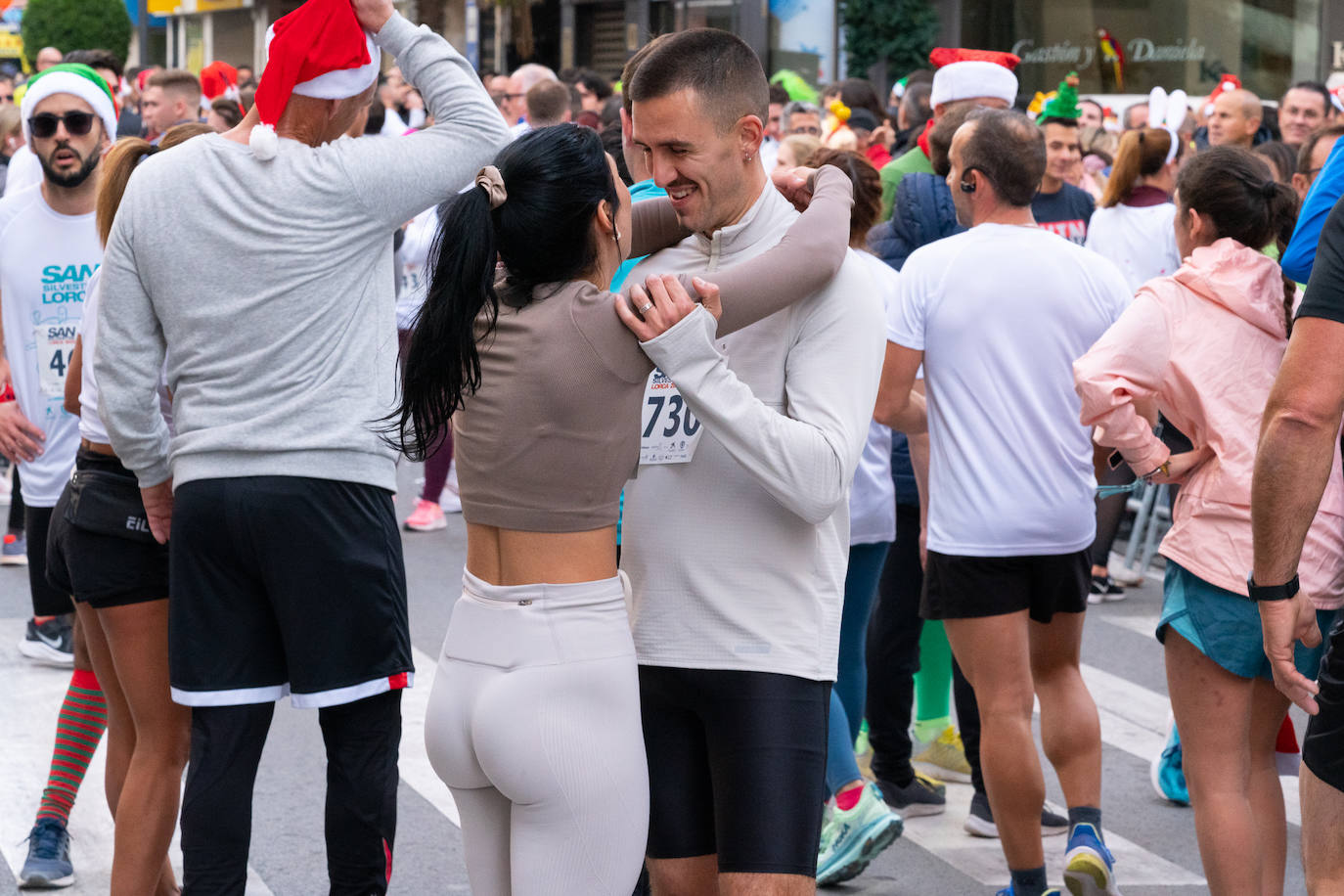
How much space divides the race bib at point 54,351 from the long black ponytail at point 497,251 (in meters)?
2.87

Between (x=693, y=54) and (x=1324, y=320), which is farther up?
(x=693, y=54)


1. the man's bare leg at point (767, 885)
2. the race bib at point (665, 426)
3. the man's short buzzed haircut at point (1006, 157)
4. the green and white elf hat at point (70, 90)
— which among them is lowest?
the man's bare leg at point (767, 885)

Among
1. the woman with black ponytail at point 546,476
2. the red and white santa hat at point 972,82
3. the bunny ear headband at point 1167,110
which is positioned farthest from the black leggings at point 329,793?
the bunny ear headband at point 1167,110

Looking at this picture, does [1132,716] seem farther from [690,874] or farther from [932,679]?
[690,874]

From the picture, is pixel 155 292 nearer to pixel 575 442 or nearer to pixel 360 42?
pixel 360 42

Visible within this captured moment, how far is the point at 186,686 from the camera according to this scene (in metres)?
3.51

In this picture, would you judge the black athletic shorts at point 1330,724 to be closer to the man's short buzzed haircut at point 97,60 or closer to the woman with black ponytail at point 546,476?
the woman with black ponytail at point 546,476

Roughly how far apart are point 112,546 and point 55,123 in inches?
79.1

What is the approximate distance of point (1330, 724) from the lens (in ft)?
9.66

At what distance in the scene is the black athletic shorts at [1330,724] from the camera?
9.59ft

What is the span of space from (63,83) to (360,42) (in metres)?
2.27

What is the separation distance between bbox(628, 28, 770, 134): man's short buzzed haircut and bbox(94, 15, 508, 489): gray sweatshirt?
0.75 meters

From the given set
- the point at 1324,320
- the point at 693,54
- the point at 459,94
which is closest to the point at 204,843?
the point at 459,94

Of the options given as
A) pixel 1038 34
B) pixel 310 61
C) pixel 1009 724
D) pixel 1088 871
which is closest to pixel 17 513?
pixel 310 61
